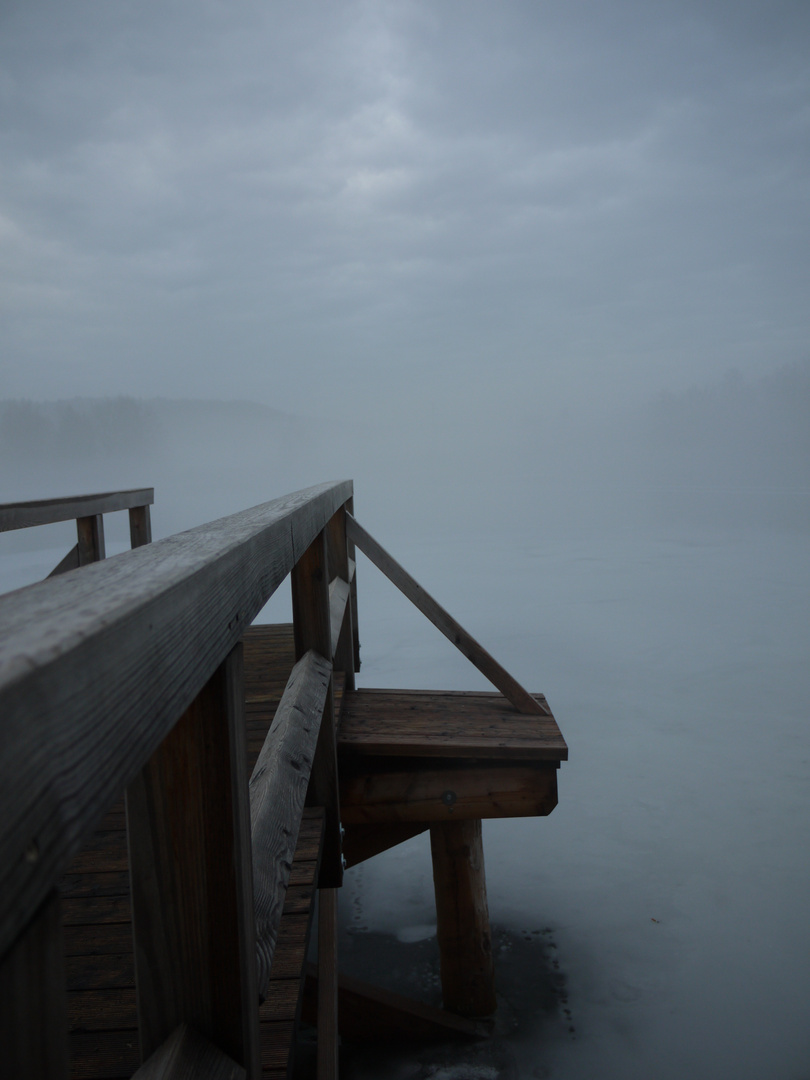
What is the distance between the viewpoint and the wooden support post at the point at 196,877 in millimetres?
648

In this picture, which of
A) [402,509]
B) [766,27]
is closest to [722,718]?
[402,509]

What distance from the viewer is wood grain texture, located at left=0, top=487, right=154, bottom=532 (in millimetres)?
2471

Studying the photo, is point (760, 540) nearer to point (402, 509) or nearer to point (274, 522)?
point (274, 522)

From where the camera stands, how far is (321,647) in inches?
75.9

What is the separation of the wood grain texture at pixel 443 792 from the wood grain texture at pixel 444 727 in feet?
0.38

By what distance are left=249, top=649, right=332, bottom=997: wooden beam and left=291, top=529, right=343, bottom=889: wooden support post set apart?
0.15 meters

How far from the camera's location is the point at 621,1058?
3633mm

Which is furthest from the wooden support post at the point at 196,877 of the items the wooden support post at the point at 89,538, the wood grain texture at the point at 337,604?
the wooden support post at the point at 89,538

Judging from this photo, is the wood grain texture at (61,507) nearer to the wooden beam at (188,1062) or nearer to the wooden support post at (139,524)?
the wooden support post at (139,524)

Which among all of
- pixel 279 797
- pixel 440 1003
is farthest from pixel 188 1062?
pixel 440 1003

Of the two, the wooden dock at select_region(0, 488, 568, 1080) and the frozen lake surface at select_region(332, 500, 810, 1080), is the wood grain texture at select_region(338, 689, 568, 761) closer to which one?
the wooden dock at select_region(0, 488, 568, 1080)

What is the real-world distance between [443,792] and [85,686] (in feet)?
9.34

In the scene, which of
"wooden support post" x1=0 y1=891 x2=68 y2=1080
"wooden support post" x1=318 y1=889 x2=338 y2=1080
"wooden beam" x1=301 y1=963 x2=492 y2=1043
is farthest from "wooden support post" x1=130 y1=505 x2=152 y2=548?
"wooden support post" x1=0 y1=891 x2=68 y2=1080

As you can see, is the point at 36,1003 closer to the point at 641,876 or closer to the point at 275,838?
the point at 275,838
